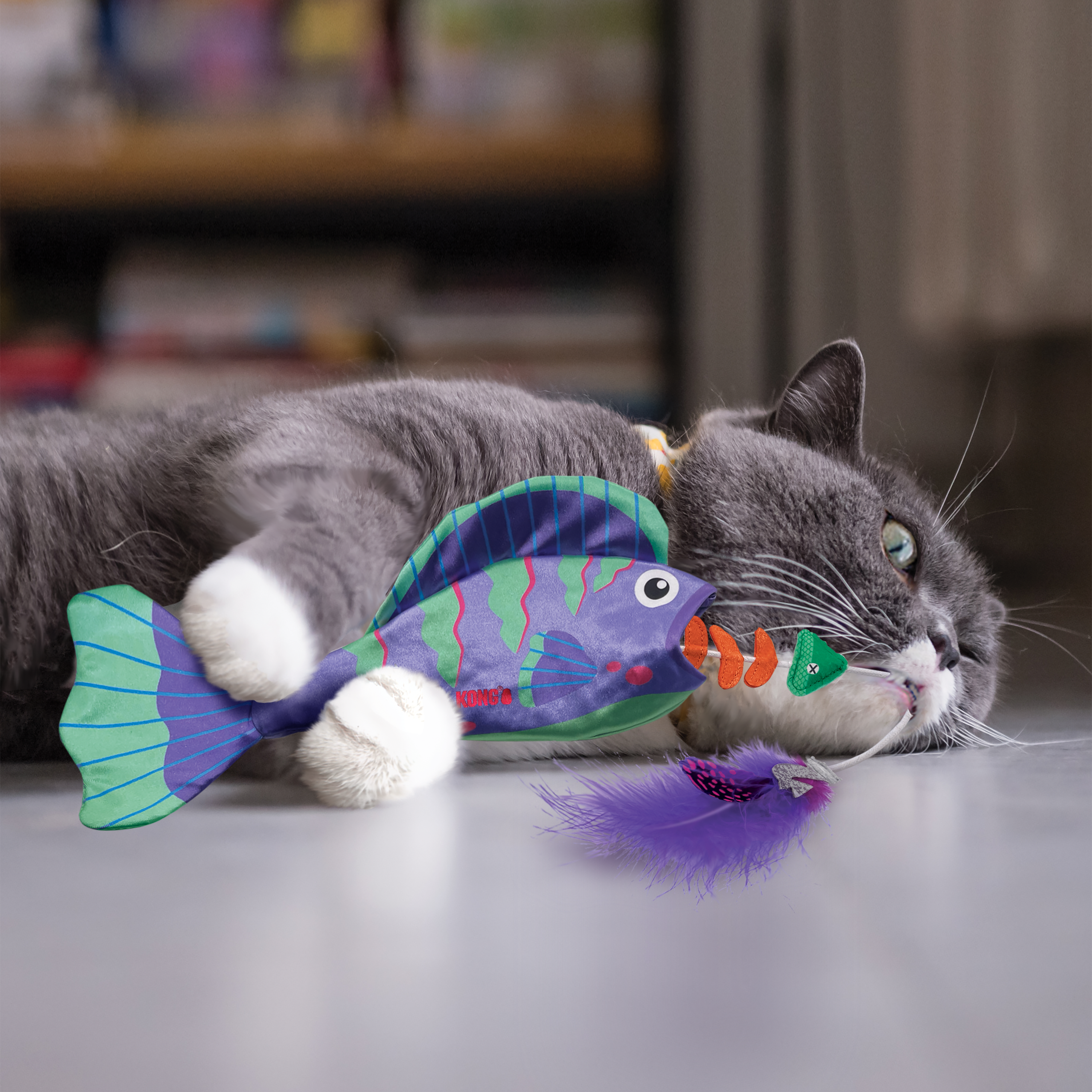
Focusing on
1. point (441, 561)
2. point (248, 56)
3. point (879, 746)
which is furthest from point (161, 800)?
point (248, 56)

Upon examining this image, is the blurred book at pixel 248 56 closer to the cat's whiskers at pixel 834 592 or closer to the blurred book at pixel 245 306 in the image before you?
the blurred book at pixel 245 306

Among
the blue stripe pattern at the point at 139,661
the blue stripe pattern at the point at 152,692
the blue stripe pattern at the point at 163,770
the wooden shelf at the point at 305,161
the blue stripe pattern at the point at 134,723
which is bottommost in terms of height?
the blue stripe pattern at the point at 163,770

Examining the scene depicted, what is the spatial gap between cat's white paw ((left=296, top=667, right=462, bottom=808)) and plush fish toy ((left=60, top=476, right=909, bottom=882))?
0.04ft

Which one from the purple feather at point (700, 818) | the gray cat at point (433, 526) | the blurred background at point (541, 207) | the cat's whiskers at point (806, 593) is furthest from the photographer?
the blurred background at point (541, 207)

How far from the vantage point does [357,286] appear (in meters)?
2.44

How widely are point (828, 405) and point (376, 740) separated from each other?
0.50 metres

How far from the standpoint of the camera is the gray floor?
393 millimetres

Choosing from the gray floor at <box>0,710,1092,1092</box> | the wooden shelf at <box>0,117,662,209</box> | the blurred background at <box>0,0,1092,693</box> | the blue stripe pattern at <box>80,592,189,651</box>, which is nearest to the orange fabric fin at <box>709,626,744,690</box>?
the gray floor at <box>0,710,1092,1092</box>

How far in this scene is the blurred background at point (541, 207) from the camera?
223 centimetres

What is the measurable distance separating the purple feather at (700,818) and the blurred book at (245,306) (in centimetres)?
183

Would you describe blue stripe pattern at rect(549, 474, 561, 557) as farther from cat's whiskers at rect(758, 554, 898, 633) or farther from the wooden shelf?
the wooden shelf

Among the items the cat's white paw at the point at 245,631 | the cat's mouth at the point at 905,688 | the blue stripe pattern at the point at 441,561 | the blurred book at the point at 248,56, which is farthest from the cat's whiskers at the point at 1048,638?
the blurred book at the point at 248,56

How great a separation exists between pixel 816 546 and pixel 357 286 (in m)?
1.84

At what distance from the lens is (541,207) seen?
249 cm
